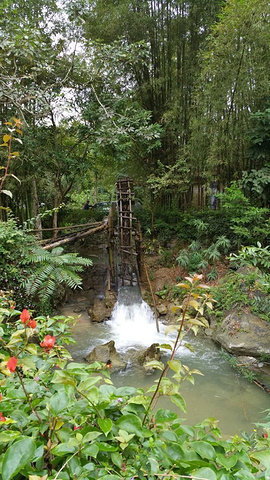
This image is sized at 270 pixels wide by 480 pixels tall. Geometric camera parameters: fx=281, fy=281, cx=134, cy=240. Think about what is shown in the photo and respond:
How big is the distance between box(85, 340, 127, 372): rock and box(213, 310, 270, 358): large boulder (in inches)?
67.6

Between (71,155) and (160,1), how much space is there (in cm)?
461

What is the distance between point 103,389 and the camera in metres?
0.98

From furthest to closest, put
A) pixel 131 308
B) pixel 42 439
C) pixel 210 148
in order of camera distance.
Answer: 1. pixel 210 148
2. pixel 131 308
3. pixel 42 439

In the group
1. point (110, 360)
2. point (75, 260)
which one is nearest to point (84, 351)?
point (110, 360)

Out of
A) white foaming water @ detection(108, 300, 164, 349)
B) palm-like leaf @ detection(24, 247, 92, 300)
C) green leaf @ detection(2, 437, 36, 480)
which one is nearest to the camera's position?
green leaf @ detection(2, 437, 36, 480)

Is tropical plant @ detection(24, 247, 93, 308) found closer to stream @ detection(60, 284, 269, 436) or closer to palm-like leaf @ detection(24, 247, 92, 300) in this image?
palm-like leaf @ detection(24, 247, 92, 300)

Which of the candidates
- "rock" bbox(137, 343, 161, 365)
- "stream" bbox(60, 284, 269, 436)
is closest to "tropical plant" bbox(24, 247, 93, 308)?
"stream" bbox(60, 284, 269, 436)

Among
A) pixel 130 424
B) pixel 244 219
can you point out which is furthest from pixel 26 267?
pixel 244 219

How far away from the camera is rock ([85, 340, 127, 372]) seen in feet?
13.3

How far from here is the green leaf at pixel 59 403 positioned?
2.55 ft

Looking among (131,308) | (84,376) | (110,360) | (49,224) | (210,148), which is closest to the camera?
(84,376)

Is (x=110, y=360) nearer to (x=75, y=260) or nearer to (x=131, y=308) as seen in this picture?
(x=75, y=260)

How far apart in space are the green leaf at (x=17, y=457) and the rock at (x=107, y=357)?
3.53 meters

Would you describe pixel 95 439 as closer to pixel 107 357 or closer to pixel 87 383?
pixel 87 383
